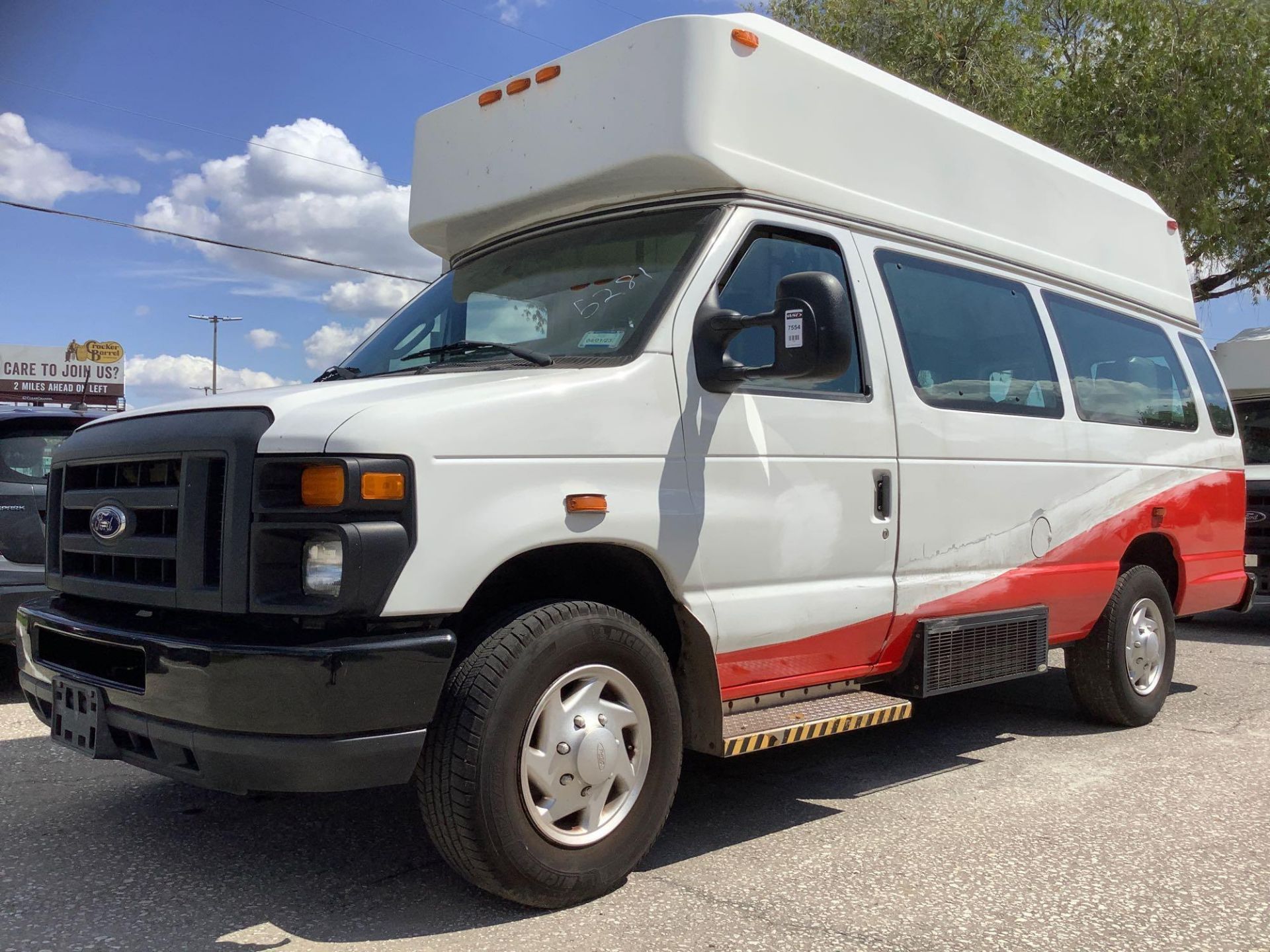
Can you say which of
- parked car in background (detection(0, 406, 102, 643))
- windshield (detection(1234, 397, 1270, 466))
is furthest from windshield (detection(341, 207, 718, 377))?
windshield (detection(1234, 397, 1270, 466))

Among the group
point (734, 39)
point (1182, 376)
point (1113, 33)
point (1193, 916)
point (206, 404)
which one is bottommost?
point (1193, 916)

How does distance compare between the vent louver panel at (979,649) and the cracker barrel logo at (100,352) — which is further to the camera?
the cracker barrel logo at (100,352)

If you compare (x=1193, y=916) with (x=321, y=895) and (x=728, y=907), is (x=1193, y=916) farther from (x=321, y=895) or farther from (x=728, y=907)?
(x=321, y=895)

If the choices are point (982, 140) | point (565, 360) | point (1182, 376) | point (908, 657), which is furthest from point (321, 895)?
point (1182, 376)

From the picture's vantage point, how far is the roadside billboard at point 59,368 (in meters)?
56.3

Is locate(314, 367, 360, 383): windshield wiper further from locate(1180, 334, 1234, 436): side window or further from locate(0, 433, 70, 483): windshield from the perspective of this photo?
locate(1180, 334, 1234, 436): side window

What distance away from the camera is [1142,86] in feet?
53.3

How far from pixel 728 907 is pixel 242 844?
1731mm

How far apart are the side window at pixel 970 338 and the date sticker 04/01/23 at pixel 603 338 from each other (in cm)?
140

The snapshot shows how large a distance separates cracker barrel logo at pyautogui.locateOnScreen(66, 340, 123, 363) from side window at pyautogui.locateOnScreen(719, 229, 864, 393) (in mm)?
59999

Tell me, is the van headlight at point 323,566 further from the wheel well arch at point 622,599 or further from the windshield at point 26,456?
the windshield at point 26,456

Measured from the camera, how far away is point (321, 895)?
135 inches

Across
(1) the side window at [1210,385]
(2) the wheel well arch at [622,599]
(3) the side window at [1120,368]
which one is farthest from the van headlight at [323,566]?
(1) the side window at [1210,385]

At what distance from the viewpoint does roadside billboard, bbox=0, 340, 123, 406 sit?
56.3m
